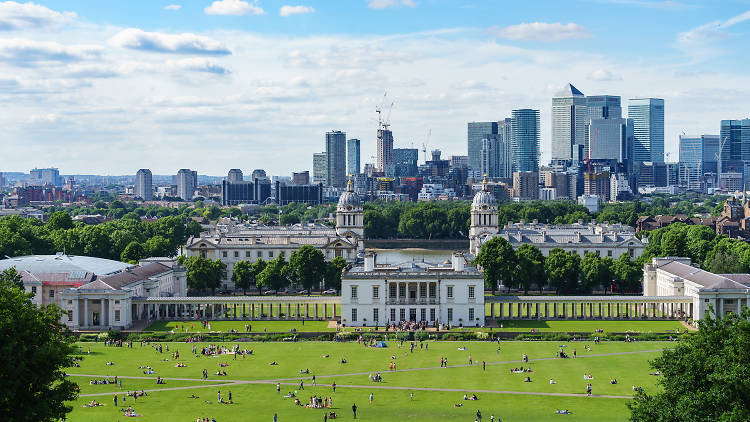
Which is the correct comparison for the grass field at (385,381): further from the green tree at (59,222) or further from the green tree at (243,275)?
the green tree at (59,222)

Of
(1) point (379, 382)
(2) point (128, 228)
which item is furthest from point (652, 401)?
(2) point (128, 228)

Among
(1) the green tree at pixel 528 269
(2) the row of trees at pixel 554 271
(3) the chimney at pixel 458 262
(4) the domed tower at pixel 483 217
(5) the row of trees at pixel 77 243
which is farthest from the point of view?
(4) the domed tower at pixel 483 217

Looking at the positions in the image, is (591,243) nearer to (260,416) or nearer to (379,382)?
(379,382)

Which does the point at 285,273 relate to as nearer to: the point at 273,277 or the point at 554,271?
the point at 273,277

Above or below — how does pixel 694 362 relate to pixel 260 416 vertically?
above

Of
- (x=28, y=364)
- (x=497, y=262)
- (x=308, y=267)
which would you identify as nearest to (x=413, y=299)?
(x=497, y=262)

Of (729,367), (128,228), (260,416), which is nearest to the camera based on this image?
(729,367)

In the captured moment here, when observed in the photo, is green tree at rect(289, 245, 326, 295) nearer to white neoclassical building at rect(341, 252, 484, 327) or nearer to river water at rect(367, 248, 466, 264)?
white neoclassical building at rect(341, 252, 484, 327)

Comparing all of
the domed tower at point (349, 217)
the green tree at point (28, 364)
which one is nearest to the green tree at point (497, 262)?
the domed tower at point (349, 217)
